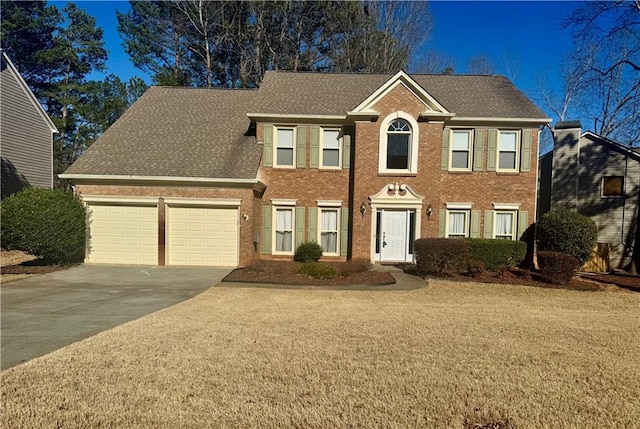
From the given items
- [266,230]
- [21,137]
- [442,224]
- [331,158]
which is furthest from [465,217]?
[21,137]

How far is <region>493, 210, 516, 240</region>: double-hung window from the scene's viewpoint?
1471 cm

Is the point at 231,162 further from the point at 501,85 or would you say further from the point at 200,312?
the point at 501,85

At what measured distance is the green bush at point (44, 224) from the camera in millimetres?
11281

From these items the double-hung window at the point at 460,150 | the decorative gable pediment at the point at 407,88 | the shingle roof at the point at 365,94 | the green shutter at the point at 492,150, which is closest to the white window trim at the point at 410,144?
the decorative gable pediment at the point at 407,88

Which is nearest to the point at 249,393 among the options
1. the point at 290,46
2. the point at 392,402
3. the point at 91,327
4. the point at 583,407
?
the point at 392,402

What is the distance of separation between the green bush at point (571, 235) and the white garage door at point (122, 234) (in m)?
14.8

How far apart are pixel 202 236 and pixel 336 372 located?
32.7 ft

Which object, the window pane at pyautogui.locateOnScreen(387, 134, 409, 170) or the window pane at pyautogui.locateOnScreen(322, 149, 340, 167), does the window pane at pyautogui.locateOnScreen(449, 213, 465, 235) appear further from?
the window pane at pyautogui.locateOnScreen(322, 149, 340, 167)

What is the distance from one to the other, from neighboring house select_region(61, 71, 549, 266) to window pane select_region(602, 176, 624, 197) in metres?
5.48

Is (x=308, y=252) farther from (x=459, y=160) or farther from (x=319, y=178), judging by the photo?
(x=459, y=160)

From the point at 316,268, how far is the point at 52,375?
748 centimetres

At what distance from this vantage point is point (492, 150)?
573 inches

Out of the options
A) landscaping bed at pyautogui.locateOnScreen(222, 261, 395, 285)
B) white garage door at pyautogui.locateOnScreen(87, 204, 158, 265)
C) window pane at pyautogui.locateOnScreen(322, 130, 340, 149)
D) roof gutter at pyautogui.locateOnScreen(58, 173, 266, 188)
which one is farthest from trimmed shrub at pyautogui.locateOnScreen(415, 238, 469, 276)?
white garage door at pyautogui.locateOnScreen(87, 204, 158, 265)

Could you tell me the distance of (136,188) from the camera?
13.2 m
